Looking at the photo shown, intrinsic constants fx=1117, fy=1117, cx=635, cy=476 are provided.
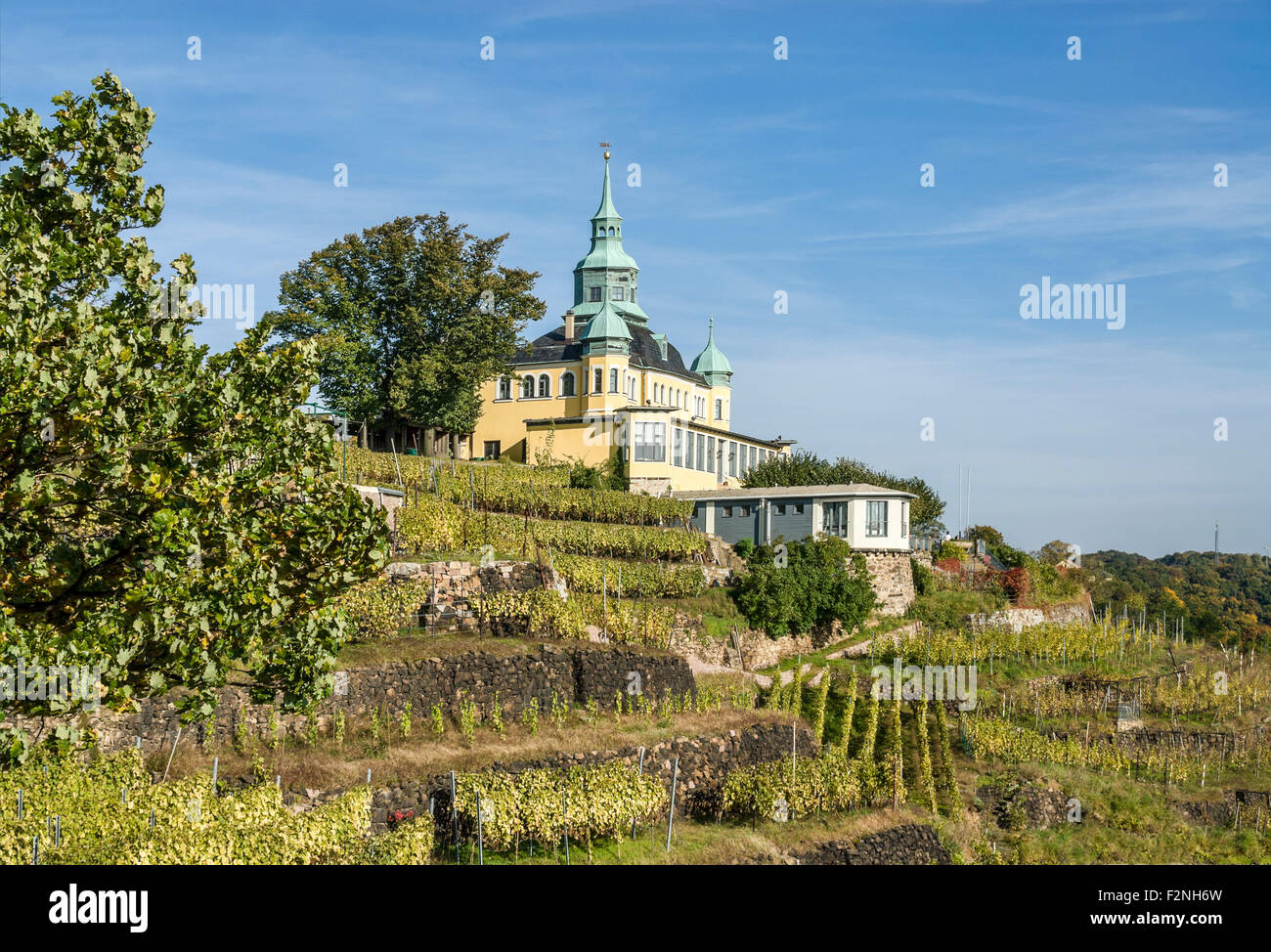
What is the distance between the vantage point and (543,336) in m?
66.5

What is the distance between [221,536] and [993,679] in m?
34.1

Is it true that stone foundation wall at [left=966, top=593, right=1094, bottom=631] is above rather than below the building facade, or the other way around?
below

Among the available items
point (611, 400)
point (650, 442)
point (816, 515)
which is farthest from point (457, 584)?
point (611, 400)

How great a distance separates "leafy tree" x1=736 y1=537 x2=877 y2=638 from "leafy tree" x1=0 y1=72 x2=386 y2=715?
88.7 ft

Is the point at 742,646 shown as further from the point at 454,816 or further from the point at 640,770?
the point at 454,816

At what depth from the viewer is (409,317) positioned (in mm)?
50125

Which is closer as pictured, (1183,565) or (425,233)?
(425,233)

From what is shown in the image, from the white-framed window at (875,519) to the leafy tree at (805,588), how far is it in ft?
6.58

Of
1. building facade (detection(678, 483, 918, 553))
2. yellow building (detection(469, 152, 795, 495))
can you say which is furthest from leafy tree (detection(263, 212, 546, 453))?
building facade (detection(678, 483, 918, 553))

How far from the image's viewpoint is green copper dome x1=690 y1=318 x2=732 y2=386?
245 feet

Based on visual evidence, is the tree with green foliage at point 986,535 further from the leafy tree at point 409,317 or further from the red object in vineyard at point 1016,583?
the leafy tree at point 409,317

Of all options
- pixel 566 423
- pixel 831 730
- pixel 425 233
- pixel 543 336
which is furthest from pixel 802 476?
pixel 831 730

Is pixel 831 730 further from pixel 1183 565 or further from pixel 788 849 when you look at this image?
pixel 1183 565

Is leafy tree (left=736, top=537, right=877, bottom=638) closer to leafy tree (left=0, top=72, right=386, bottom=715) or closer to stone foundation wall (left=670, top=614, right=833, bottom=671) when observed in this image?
stone foundation wall (left=670, top=614, right=833, bottom=671)
